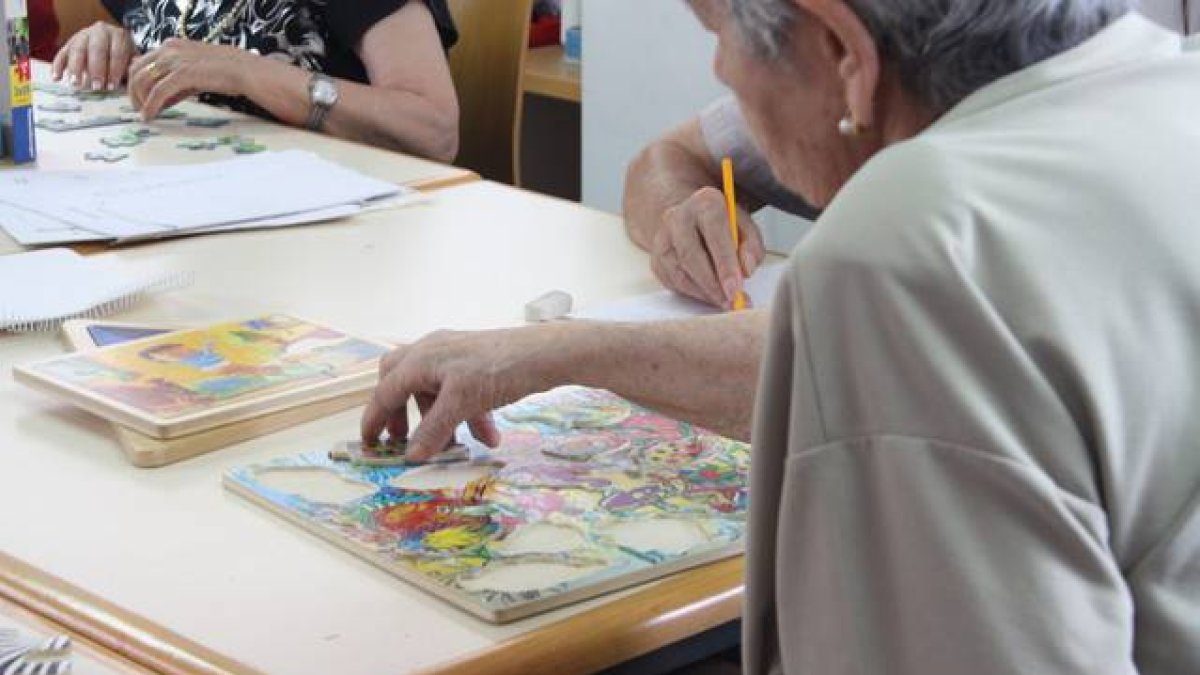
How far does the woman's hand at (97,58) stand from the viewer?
284 centimetres

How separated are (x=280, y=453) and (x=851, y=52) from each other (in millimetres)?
644

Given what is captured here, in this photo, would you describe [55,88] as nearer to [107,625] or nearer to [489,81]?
[489,81]

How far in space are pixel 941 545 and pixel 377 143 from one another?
1.95 m

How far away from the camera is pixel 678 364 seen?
1371mm

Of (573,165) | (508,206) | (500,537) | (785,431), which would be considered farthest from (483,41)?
(785,431)

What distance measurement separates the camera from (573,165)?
468cm

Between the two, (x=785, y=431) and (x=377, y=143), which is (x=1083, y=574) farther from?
(x=377, y=143)

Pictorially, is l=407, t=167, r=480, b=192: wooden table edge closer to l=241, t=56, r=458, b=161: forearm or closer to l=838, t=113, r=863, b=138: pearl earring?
l=241, t=56, r=458, b=161: forearm

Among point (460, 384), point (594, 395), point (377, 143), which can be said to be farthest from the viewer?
point (377, 143)

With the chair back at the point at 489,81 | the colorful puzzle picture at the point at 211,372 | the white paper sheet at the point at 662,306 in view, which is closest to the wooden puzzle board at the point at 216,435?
the colorful puzzle picture at the point at 211,372

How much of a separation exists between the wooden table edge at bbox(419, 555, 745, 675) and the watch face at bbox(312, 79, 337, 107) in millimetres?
1523

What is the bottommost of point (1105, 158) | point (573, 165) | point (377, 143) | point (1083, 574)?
point (573, 165)

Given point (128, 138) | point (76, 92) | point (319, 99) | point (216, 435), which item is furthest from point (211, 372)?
point (76, 92)

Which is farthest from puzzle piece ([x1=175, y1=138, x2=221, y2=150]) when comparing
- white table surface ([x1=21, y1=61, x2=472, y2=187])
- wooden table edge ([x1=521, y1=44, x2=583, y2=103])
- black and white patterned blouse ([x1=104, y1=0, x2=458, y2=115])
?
wooden table edge ([x1=521, y1=44, x2=583, y2=103])
